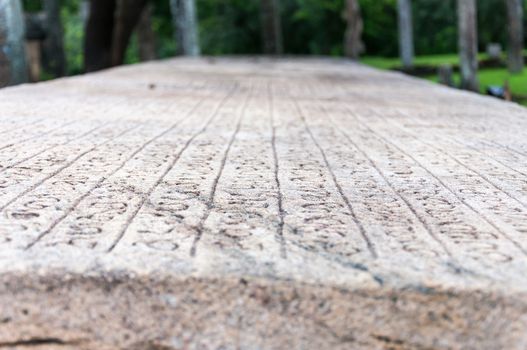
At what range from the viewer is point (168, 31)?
76.2 feet

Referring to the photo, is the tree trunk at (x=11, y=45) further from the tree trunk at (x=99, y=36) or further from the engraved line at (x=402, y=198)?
the engraved line at (x=402, y=198)

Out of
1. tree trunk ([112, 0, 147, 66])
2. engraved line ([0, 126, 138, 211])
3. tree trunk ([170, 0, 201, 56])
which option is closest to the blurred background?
tree trunk ([170, 0, 201, 56])

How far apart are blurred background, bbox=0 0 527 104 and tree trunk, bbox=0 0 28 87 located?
7799 millimetres

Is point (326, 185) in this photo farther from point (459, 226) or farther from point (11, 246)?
point (11, 246)

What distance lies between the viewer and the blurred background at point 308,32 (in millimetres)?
15172

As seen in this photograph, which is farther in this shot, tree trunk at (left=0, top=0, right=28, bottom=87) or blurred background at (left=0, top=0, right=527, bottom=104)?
blurred background at (left=0, top=0, right=527, bottom=104)

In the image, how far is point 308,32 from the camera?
2577 cm

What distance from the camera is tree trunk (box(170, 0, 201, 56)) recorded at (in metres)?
14.2

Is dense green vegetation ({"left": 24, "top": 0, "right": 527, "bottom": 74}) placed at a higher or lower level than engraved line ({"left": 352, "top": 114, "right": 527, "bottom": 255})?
higher

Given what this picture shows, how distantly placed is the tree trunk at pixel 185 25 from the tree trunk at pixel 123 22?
12.8ft

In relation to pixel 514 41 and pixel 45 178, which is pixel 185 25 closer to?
pixel 514 41

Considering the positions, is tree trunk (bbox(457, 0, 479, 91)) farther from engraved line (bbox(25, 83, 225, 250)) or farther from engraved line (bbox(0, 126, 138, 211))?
engraved line (bbox(0, 126, 138, 211))

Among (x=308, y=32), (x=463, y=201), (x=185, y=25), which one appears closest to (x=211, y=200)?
(x=463, y=201)

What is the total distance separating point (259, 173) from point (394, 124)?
1.49 m
